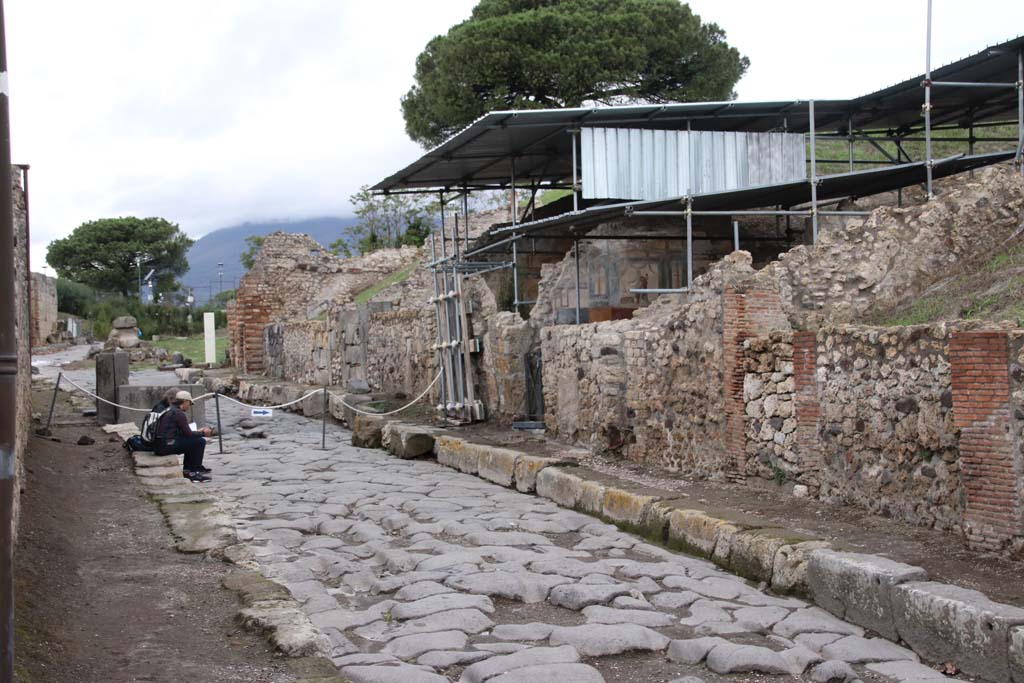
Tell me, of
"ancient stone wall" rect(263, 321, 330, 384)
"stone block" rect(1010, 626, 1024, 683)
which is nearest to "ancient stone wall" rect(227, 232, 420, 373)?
"ancient stone wall" rect(263, 321, 330, 384)

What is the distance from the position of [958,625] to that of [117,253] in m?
72.2

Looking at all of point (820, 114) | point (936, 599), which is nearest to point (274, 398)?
point (820, 114)

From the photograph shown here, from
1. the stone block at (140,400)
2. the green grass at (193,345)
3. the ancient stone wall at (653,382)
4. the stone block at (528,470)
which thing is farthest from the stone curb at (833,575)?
the green grass at (193,345)

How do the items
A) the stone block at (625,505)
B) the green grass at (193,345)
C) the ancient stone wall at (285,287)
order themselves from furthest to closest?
1. the green grass at (193,345)
2. the ancient stone wall at (285,287)
3. the stone block at (625,505)

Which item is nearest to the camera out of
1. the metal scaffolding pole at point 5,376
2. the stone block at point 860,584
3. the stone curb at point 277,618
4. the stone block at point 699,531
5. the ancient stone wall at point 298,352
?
the metal scaffolding pole at point 5,376

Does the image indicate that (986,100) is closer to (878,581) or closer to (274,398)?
(878,581)

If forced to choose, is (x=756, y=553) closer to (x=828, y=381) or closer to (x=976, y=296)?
(x=828, y=381)

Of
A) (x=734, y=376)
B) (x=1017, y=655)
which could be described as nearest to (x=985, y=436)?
(x=1017, y=655)

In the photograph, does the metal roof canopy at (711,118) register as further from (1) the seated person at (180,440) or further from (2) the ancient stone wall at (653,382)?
(1) the seated person at (180,440)

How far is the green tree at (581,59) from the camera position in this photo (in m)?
29.3

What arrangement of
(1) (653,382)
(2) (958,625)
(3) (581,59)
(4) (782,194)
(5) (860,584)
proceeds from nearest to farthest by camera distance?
(2) (958,625) < (5) (860,584) < (1) (653,382) < (4) (782,194) < (3) (581,59)

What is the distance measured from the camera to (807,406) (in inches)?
303

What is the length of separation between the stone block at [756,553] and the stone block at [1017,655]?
6.16 feet

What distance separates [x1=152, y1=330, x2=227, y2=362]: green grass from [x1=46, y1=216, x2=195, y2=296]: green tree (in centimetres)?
2363
